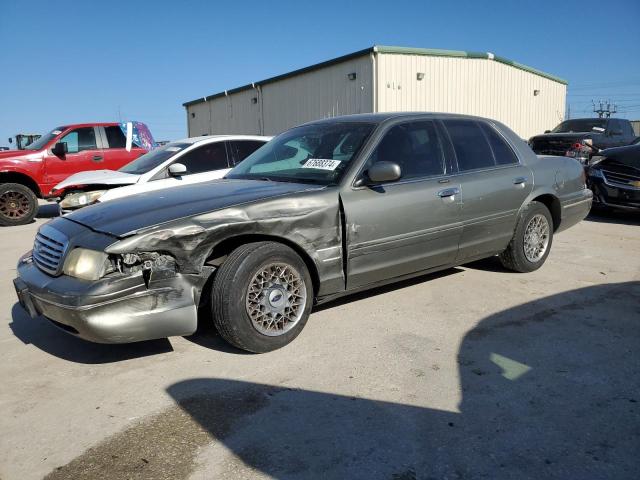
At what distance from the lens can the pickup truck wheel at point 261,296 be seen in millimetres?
3361

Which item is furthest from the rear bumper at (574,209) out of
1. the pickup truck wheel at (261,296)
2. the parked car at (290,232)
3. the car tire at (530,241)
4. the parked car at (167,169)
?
the parked car at (167,169)

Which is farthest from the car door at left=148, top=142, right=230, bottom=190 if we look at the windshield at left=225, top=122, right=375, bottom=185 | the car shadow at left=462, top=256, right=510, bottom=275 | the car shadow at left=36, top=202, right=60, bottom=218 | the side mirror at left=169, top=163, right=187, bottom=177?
the car shadow at left=36, top=202, right=60, bottom=218

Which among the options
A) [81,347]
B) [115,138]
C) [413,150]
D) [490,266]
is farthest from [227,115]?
[81,347]

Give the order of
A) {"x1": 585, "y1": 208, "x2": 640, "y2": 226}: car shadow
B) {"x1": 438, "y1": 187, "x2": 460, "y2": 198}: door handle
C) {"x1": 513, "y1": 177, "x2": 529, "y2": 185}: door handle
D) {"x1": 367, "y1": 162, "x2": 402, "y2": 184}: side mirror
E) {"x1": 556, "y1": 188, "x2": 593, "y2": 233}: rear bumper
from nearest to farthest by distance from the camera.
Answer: {"x1": 367, "y1": 162, "x2": 402, "y2": 184}: side mirror → {"x1": 438, "y1": 187, "x2": 460, "y2": 198}: door handle → {"x1": 513, "y1": 177, "x2": 529, "y2": 185}: door handle → {"x1": 556, "y1": 188, "x2": 593, "y2": 233}: rear bumper → {"x1": 585, "y1": 208, "x2": 640, "y2": 226}: car shadow

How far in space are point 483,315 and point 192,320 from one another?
233 centimetres

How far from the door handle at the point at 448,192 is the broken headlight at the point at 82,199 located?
5.01 meters

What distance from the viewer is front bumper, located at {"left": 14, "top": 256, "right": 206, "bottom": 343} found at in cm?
307

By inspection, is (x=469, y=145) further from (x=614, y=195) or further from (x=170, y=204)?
(x=614, y=195)

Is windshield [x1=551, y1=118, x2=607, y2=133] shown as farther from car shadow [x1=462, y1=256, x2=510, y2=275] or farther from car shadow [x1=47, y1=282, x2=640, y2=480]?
car shadow [x1=47, y1=282, x2=640, y2=480]

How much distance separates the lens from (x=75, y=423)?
282 cm

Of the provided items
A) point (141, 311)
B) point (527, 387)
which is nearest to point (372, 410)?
point (527, 387)

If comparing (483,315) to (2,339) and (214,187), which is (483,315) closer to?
(214,187)

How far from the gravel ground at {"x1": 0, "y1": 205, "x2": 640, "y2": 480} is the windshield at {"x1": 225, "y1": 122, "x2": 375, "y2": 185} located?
1.18 metres

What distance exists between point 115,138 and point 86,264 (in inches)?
341
